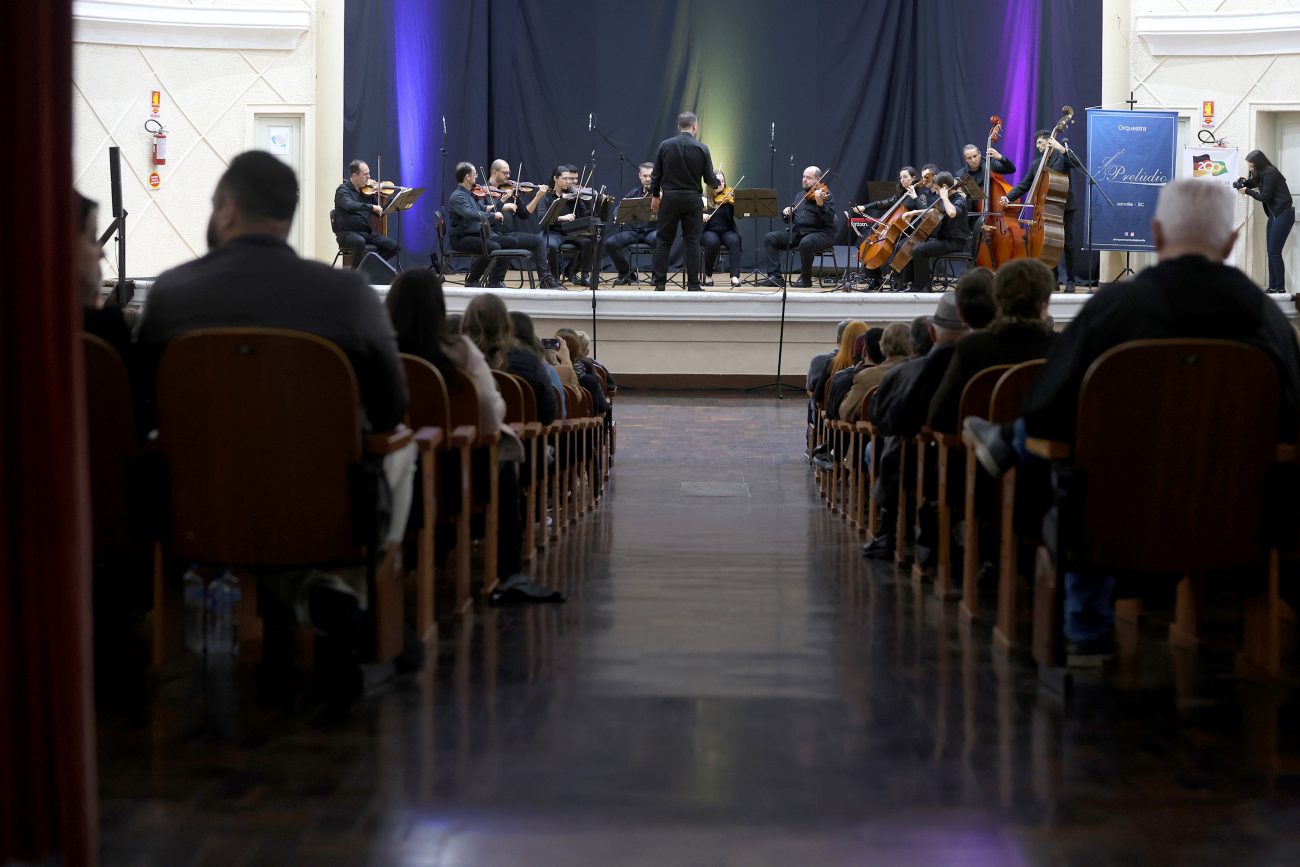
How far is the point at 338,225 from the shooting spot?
11.8m

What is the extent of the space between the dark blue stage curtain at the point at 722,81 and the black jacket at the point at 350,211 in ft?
6.07

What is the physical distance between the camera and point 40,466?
1.73 meters

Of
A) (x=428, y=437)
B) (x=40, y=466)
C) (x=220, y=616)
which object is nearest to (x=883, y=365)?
(x=428, y=437)

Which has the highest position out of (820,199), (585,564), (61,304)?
(820,199)

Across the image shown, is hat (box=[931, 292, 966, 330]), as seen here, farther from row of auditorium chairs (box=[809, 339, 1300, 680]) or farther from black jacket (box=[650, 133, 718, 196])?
black jacket (box=[650, 133, 718, 196])

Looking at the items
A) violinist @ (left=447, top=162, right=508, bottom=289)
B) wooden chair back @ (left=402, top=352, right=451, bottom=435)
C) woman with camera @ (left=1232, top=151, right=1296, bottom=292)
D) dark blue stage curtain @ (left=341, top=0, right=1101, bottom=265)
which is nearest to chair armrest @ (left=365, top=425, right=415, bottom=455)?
wooden chair back @ (left=402, top=352, right=451, bottom=435)

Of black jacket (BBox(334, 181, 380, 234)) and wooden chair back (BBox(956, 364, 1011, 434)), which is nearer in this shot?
wooden chair back (BBox(956, 364, 1011, 434))

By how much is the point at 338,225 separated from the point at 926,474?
828cm

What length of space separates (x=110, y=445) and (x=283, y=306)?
17.6 inches

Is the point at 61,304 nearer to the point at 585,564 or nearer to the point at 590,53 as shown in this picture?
the point at 585,564

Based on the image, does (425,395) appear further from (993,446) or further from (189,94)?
(189,94)

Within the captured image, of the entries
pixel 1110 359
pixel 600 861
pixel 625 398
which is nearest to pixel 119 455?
pixel 600 861

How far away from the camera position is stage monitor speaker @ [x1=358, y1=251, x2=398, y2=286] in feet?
37.9

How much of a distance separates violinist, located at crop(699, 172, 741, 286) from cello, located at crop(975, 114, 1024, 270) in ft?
7.25
